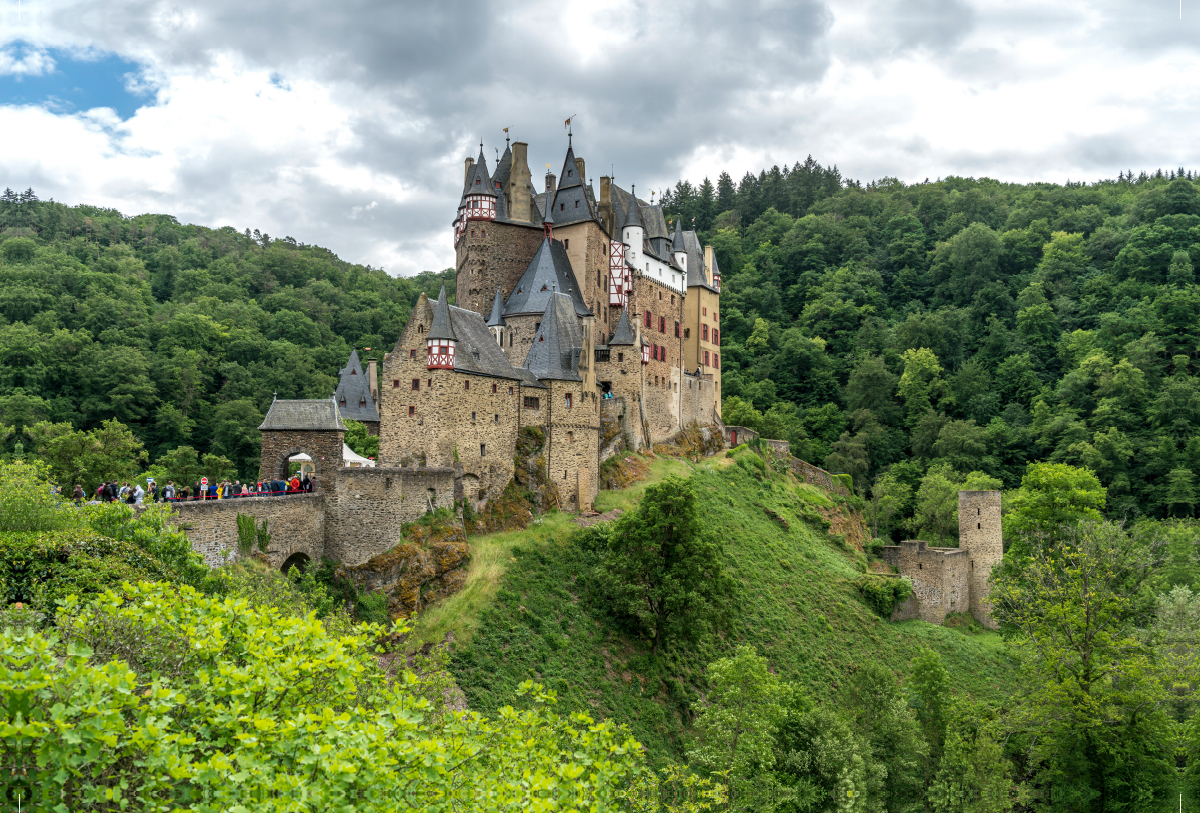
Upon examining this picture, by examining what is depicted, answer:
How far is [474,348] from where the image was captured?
1388 inches

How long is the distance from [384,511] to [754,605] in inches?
715

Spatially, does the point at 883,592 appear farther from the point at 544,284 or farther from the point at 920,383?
the point at 920,383

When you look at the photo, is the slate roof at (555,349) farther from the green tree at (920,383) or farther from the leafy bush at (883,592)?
the green tree at (920,383)

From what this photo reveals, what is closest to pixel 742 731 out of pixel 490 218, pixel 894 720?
pixel 894 720

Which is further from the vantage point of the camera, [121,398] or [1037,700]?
[121,398]

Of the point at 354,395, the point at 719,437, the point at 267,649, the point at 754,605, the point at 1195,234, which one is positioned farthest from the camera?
the point at 1195,234

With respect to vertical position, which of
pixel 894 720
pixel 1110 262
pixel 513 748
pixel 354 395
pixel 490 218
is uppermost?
pixel 1110 262

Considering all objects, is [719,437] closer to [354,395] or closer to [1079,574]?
[354,395]

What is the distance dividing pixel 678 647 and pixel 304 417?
17.6m

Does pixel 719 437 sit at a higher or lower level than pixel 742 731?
higher

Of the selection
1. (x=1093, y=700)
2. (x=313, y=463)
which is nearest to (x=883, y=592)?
(x=1093, y=700)

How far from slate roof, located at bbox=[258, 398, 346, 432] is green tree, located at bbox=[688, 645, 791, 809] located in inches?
655

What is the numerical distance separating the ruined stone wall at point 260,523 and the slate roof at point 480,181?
2054cm

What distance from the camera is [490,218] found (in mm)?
43531
